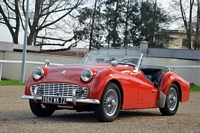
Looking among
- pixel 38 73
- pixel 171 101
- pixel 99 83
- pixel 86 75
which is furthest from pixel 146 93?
pixel 38 73

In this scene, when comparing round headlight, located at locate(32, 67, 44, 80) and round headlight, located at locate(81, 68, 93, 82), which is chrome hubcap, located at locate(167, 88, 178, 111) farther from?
round headlight, located at locate(32, 67, 44, 80)

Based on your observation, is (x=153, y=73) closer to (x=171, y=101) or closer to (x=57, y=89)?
(x=171, y=101)

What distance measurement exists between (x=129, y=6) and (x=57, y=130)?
42.6m

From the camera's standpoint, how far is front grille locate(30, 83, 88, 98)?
23.9ft

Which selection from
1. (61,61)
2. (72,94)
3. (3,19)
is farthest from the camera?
(3,19)

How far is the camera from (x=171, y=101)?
9.47 m

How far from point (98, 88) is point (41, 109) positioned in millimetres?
1446

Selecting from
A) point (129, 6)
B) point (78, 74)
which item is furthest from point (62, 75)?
point (129, 6)

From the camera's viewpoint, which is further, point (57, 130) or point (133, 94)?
point (133, 94)

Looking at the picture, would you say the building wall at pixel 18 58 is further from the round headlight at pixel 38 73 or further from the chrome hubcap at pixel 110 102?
Result: the chrome hubcap at pixel 110 102

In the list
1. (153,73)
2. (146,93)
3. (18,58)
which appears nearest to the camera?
(146,93)

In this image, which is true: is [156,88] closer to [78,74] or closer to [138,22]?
[78,74]

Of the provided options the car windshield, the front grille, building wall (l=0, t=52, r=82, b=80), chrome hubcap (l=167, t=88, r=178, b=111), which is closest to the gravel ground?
the front grille

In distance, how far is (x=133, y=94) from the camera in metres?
8.10
